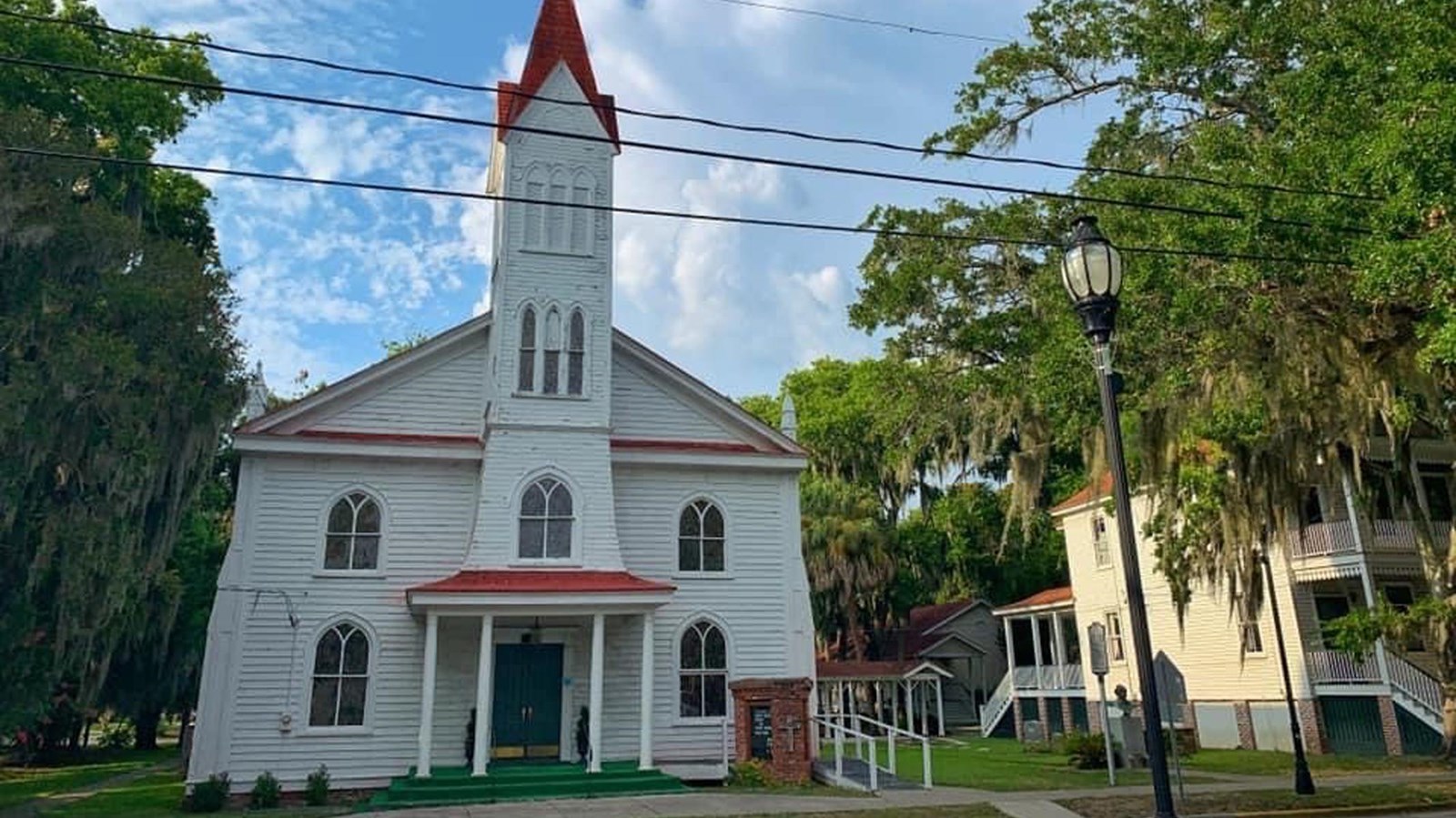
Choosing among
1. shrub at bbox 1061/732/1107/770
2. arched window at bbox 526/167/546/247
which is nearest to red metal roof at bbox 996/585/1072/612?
shrub at bbox 1061/732/1107/770

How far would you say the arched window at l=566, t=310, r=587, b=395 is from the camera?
1714 cm

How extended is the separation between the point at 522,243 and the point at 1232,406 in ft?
39.0

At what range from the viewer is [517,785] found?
46.2 ft

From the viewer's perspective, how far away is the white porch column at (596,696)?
14969 millimetres

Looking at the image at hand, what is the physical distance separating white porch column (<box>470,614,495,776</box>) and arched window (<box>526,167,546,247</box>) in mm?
6757

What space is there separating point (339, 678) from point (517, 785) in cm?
368

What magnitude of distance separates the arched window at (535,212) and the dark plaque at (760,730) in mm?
8988

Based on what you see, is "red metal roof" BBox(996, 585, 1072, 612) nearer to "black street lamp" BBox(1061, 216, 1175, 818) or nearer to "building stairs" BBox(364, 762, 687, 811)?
"building stairs" BBox(364, 762, 687, 811)

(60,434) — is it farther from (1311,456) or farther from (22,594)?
(1311,456)

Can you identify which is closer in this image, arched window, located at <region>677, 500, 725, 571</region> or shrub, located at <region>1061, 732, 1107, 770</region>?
arched window, located at <region>677, 500, 725, 571</region>

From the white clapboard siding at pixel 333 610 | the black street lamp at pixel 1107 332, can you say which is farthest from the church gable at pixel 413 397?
the black street lamp at pixel 1107 332

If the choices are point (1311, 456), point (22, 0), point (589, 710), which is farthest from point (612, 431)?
point (22, 0)

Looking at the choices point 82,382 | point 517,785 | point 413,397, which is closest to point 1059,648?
point 517,785

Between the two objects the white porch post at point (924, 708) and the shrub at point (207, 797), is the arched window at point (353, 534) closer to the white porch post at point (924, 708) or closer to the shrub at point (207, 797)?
the shrub at point (207, 797)
